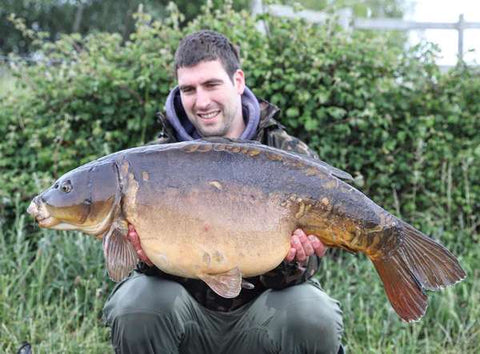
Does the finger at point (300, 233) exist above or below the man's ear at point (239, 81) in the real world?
below

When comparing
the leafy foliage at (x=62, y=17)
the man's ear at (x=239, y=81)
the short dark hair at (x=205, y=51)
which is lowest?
the man's ear at (x=239, y=81)

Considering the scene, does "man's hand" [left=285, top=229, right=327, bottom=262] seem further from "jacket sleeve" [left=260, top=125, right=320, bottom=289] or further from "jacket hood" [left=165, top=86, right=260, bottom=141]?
"jacket hood" [left=165, top=86, right=260, bottom=141]

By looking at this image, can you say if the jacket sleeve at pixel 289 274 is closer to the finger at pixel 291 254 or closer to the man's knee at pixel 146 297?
the finger at pixel 291 254

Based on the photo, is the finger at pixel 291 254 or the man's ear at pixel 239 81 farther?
the man's ear at pixel 239 81

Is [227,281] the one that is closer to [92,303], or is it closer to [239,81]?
[239,81]

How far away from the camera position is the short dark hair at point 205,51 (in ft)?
10.2

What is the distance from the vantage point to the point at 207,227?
7.50 feet

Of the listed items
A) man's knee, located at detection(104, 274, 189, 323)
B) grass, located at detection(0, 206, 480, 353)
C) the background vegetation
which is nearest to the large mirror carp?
man's knee, located at detection(104, 274, 189, 323)

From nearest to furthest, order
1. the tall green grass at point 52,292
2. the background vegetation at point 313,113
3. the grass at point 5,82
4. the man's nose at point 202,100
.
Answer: the man's nose at point 202,100
the tall green grass at point 52,292
the background vegetation at point 313,113
the grass at point 5,82

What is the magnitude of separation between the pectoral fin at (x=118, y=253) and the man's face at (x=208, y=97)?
0.90m

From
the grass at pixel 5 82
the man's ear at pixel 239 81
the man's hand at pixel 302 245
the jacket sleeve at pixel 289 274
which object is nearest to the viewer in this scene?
the man's hand at pixel 302 245

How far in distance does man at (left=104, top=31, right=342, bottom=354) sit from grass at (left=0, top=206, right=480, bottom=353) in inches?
30.1

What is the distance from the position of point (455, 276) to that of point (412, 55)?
2.42 m

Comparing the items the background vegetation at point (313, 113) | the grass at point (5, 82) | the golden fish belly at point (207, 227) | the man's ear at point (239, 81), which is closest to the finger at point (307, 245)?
the golden fish belly at point (207, 227)
